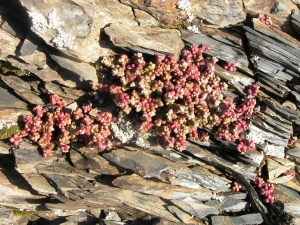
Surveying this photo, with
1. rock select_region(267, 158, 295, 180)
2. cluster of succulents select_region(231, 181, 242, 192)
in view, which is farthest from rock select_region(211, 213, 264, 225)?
rock select_region(267, 158, 295, 180)

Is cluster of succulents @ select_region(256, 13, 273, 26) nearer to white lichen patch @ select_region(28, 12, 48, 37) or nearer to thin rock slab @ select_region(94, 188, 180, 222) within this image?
white lichen patch @ select_region(28, 12, 48, 37)

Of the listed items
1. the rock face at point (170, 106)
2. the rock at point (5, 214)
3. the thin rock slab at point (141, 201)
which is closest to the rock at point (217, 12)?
the rock face at point (170, 106)

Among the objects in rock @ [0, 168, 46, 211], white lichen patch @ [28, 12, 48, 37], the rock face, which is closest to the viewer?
white lichen patch @ [28, 12, 48, 37]

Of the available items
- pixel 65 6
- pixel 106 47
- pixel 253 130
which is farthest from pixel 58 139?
pixel 253 130

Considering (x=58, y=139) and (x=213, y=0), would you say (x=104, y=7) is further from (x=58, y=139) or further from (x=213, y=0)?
(x=58, y=139)

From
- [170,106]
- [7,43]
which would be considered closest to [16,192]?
[7,43]

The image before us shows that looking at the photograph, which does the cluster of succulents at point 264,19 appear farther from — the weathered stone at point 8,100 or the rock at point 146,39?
the weathered stone at point 8,100
